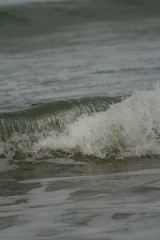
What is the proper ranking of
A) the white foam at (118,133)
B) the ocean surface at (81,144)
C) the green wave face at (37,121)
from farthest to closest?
1. the green wave face at (37,121)
2. the white foam at (118,133)
3. the ocean surface at (81,144)

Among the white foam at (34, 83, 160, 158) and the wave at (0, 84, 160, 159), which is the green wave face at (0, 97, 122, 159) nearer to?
the wave at (0, 84, 160, 159)

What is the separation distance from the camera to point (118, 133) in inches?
344

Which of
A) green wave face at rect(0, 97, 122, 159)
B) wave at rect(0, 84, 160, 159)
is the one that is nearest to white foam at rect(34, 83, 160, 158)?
wave at rect(0, 84, 160, 159)

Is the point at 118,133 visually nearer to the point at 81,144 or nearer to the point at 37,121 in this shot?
the point at 81,144

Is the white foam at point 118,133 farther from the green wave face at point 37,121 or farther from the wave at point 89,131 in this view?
the green wave face at point 37,121

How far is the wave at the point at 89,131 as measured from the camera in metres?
8.49

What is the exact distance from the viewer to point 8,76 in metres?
15.1

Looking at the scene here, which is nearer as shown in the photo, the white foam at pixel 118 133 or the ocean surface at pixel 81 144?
the ocean surface at pixel 81 144

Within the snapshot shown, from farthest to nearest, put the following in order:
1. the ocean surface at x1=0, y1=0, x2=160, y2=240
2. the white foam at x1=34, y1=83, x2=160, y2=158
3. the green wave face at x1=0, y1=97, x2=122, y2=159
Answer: the green wave face at x1=0, y1=97, x2=122, y2=159, the white foam at x1=34, y1=83, x2=160, y2=158, the ocean surface at x1=0, y1=0, x2=160, y2=240

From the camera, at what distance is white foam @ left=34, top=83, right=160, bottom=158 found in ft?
27.6

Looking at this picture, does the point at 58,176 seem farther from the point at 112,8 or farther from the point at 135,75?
the point at 112,8

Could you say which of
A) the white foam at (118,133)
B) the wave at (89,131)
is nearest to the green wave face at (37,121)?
the wave at (89,131)

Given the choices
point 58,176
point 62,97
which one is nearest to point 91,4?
point 62,97

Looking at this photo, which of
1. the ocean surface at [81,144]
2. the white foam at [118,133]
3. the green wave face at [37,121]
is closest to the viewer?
the ocean surface at [81,144]
